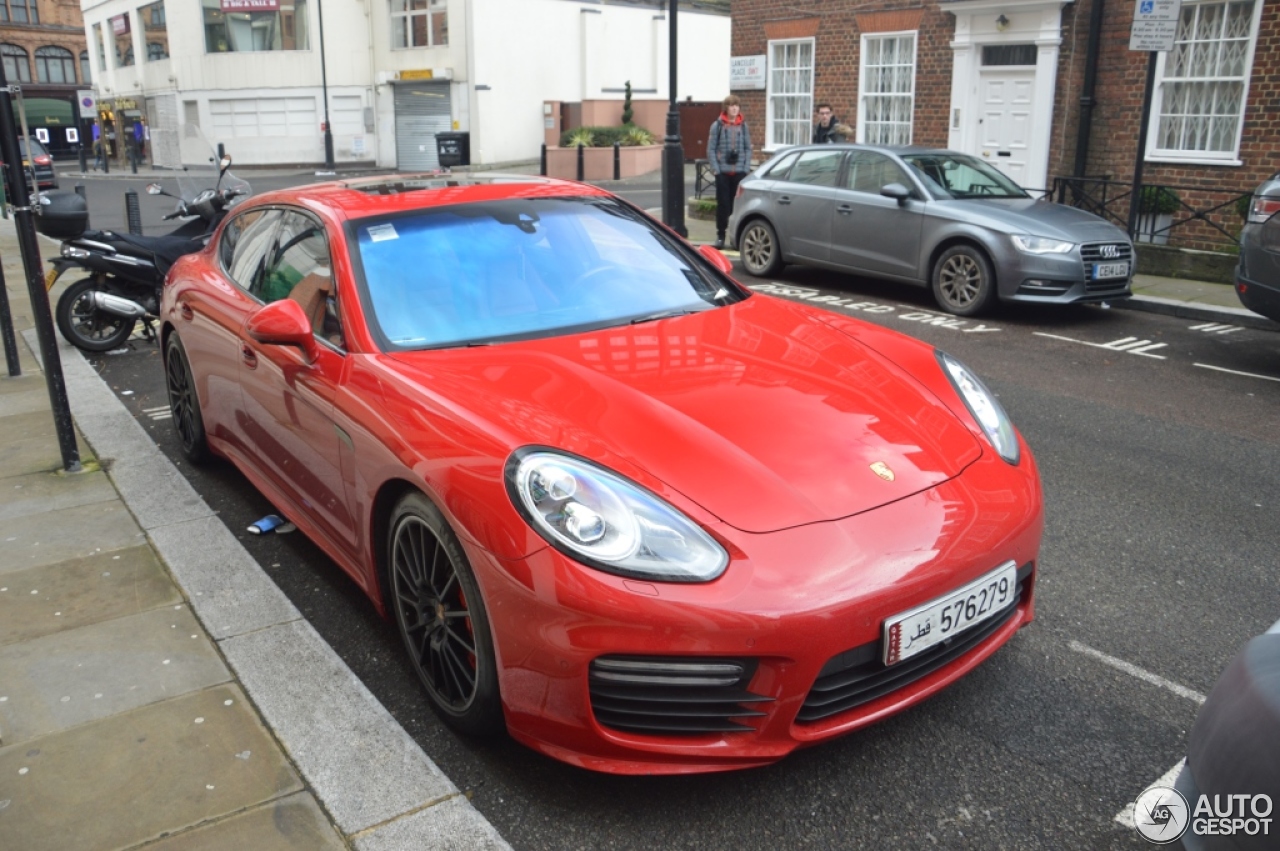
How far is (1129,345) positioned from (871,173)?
3310 mm

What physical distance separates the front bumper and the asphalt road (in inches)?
8.4

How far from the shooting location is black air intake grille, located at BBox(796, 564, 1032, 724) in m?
2.59

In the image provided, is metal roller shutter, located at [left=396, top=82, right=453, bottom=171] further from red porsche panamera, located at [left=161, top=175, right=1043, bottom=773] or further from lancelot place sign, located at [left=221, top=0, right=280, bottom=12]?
red porsche panamera, located at [left=161, top=175, right=1043, bottom=773]

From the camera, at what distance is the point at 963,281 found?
9953 millimetres

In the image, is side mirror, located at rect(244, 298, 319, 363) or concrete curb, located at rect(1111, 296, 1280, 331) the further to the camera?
concrete curb, located at rect(1111, 296, 1280, 331)

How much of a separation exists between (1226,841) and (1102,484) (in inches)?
145

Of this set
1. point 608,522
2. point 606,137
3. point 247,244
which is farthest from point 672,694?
point 606,137

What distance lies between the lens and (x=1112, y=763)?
2881mm

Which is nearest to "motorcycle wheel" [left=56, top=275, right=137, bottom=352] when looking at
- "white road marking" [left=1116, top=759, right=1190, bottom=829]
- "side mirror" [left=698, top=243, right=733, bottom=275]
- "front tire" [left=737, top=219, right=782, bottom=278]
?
"side mirror" [left=698, top=243, right=733, bottom=275]

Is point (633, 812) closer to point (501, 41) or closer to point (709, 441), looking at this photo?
point (709, 441)

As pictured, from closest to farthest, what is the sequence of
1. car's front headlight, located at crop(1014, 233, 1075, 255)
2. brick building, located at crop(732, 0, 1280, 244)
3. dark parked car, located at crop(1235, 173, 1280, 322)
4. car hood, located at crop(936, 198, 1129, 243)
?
1. dark parked car, located at crop(1235, 173, 1280, 322)
2. car's front headlight, located at crop(1014, 233, 1075, 255)
3. car hood, located at crop(936, 198, 1129, 243)
4. brick building, located at crop(732, 0, 1280, 244)

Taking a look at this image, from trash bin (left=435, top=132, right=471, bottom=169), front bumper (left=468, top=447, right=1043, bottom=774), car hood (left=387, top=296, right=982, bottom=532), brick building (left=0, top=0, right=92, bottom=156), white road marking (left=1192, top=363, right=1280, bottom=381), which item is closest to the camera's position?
front bumper (left=468, top=447, right=1043, bottom=774)

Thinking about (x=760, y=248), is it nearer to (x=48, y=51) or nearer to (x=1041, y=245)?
(x=1041, y=245)

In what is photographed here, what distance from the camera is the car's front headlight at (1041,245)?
9.38 m
